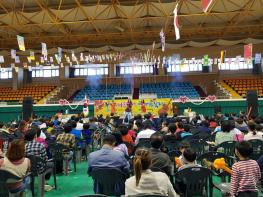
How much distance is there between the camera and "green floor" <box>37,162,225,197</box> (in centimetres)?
591

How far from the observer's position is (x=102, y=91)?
29.4 m

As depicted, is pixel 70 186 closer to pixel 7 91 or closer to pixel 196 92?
pixel 196 92

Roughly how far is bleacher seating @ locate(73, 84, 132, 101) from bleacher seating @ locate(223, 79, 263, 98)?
9170mm

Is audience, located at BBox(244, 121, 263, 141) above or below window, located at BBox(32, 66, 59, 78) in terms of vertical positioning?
below

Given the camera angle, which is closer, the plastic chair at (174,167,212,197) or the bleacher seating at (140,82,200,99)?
the plastic chair at (174,167,212,197)

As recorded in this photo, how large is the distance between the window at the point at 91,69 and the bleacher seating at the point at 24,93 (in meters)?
3.17

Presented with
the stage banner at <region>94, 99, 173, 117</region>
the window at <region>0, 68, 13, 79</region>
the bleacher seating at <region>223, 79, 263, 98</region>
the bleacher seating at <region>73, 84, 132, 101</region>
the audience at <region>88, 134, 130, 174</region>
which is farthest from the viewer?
the window at <region>0, 68, 13, 79</region>

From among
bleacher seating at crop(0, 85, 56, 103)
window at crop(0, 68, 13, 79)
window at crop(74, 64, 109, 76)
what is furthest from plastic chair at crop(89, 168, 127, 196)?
window at crop(0, 68, 13, 79)

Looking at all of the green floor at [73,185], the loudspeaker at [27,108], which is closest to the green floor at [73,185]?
the green floor at [73,185]

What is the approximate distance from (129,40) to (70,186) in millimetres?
22417

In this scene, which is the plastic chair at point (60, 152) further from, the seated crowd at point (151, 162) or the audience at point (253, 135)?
the audience at point (253, 135)

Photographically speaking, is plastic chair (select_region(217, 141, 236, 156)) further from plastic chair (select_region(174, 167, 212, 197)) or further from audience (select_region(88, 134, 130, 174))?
audience (select_region(88, 134, 130, 174))

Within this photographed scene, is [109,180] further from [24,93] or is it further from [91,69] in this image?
[91,69]

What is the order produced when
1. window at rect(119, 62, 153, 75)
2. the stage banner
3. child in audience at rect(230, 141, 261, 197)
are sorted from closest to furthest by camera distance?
1. child in audience at rect(230, 141, 261, 197)
2. the stage banner
3. window at rect(119, 62, 153, 75)
